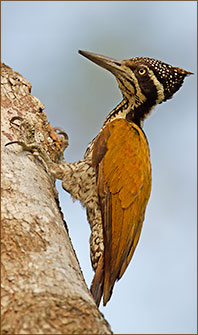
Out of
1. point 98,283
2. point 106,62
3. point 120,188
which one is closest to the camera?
point 98,283

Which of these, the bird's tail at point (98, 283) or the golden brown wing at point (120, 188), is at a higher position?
the golden brown wing at point (120, 188)

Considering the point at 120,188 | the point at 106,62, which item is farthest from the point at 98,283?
the point at 106,62

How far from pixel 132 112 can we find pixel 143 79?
1.23 ft

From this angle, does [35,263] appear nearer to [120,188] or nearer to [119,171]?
[120,188]

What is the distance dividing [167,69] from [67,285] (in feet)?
10.2

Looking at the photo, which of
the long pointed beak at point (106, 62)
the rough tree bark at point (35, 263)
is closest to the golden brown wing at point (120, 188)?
the long pointed beak at point (106, 62)

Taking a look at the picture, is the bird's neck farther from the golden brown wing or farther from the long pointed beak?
the long pointed beak

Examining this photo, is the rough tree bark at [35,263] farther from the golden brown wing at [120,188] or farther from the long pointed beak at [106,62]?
the long pointed beak at [106,62]

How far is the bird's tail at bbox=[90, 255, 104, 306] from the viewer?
13.2 feet

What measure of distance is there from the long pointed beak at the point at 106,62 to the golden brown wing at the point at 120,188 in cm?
61

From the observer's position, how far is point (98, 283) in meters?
4.09

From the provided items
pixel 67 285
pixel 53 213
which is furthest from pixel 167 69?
pixel 67 285

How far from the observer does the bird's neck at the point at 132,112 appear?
5004mm

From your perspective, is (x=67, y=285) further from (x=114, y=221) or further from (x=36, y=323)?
(x=114, y=221)
